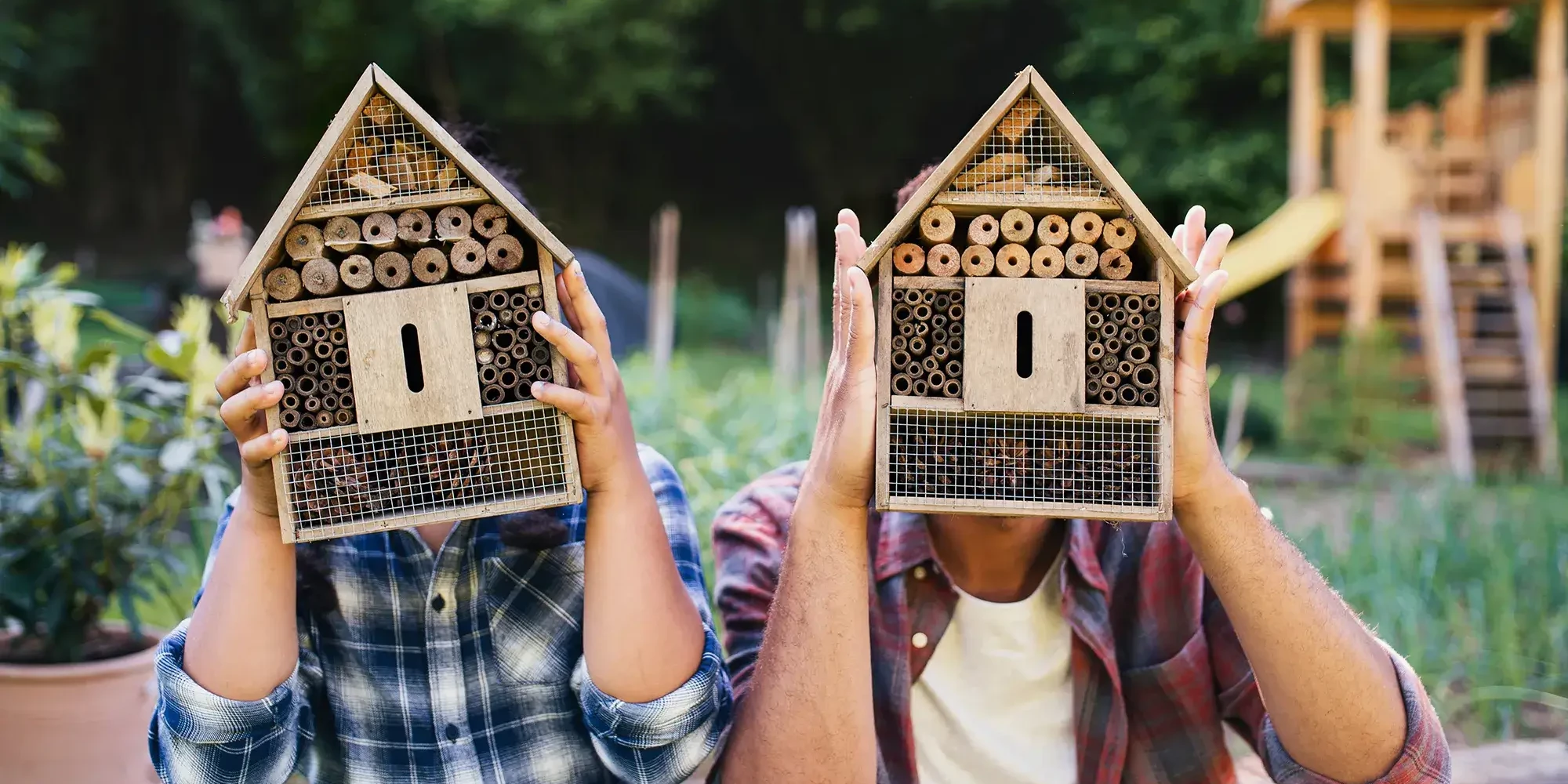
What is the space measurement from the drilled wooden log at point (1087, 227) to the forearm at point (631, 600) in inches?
23.9

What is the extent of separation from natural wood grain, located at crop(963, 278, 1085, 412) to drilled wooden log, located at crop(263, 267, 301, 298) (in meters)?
0.79

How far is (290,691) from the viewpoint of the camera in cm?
156

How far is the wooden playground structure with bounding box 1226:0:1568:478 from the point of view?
8.40 meters

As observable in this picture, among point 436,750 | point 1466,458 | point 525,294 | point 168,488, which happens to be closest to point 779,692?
point 436,750

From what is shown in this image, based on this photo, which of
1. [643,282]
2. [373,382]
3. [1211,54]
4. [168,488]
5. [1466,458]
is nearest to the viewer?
[373,382]

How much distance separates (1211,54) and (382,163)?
15.9 metres

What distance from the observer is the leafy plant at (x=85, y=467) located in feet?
8.85

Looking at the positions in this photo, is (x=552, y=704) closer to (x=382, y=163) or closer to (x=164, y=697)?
(x=164, y=697)

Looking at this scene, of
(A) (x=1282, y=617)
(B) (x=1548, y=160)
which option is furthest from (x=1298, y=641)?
(B) (x=1548, y=160)

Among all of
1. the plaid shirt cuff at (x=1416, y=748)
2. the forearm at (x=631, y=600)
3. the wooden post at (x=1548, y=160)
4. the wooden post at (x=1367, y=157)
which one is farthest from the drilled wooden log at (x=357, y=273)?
the wooden post at (x=1548, y=160)

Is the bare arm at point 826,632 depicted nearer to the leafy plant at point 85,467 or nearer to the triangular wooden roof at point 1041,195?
the triangular wooden roof at point 1041,195

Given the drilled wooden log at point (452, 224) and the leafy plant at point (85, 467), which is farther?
the leafy plant at point (85, 467)

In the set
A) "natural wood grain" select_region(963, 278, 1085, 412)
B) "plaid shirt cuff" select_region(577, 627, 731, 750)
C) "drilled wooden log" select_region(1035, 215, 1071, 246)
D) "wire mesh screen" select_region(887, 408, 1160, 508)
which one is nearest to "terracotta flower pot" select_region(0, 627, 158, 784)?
"plaid shirt cuff" select_region(577, 627, 731, 750)

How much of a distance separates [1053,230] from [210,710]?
3.82 ft
